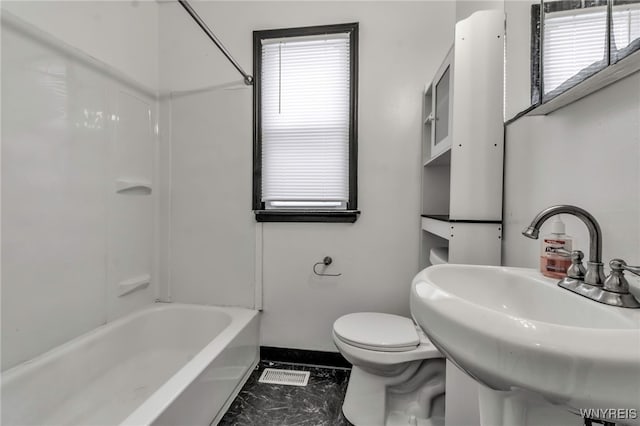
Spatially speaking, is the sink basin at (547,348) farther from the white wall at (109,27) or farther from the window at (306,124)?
the white wall at (109,27)

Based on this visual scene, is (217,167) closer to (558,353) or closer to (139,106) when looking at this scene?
(139,106)

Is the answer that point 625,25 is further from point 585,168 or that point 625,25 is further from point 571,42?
point 585,168

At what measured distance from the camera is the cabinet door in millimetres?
1227

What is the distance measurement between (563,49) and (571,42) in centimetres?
3

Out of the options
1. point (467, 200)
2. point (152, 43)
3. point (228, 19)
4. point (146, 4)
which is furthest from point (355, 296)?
point (146, 4)

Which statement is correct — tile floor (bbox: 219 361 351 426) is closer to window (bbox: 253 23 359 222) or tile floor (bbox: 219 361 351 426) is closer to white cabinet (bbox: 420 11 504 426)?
white cabinet (bbox: 420 11 504 426)

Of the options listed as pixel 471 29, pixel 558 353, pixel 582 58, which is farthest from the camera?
pixel 471 29

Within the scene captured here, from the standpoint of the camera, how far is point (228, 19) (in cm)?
184

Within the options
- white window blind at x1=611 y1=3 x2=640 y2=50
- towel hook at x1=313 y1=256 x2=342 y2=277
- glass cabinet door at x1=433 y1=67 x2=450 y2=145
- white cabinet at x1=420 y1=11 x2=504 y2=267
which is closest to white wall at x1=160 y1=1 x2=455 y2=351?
towel hook at x1=313 y1=256 x2=342 y2=277

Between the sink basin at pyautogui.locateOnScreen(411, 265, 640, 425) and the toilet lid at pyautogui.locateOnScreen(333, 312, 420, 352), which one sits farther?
the toilet lid at pyautogui.locateOnScreen(333, 312, 420, 352)

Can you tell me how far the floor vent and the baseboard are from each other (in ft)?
0.30

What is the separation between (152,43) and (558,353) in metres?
2.43

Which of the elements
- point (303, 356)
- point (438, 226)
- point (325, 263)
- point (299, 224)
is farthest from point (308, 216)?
point (303, 356)

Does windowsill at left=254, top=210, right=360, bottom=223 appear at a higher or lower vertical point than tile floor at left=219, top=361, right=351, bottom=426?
higher
